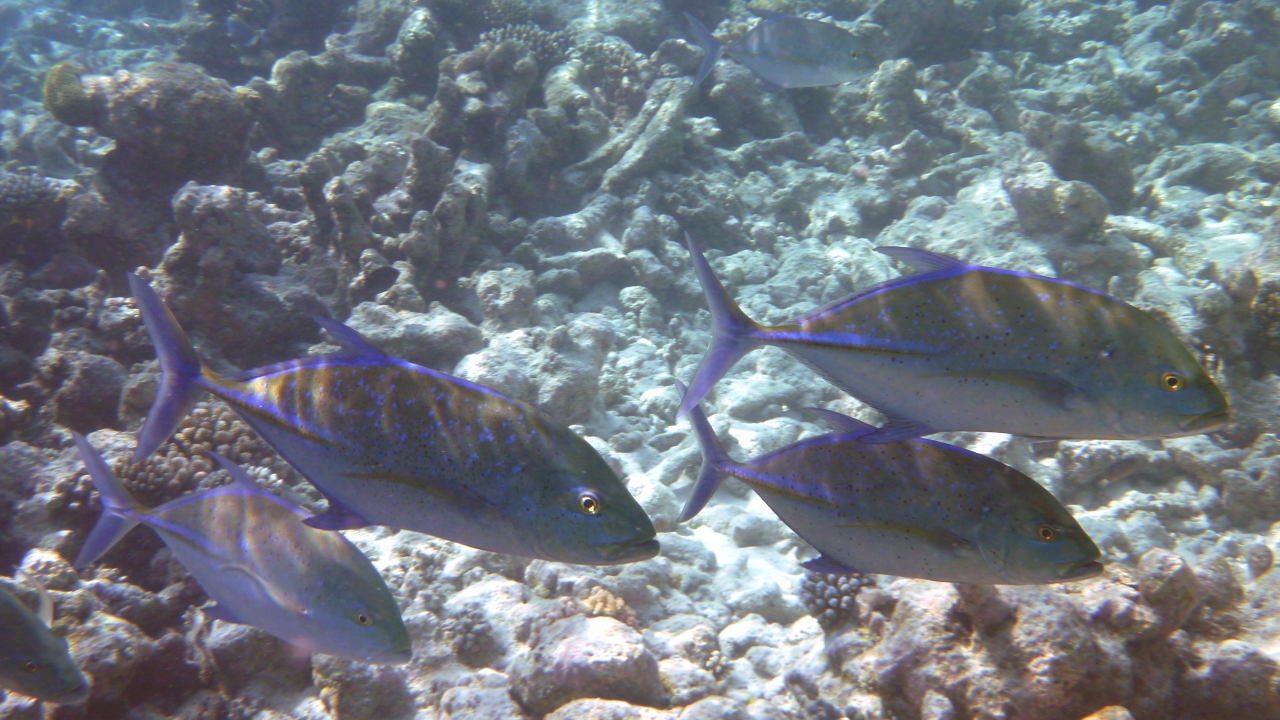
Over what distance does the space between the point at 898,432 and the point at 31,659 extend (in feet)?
11.1

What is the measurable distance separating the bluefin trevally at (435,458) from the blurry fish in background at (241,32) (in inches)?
512

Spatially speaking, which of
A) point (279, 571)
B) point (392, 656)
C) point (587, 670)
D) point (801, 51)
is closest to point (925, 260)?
point (392, 656)

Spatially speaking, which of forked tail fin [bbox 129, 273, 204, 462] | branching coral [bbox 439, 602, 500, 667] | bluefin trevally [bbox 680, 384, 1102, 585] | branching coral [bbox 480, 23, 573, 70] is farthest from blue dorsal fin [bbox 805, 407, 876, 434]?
branching coral [bbox 480, 23, 573, 70]

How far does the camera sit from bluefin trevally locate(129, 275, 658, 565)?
1572 mm

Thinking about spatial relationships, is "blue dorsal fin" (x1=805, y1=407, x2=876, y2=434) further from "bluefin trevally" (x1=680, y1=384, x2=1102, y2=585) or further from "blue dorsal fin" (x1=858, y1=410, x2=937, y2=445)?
"blue dorsal fin" (x1=858, y1=410, x2=937, y2=445)

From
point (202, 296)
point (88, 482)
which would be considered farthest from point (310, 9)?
point (88, 482)

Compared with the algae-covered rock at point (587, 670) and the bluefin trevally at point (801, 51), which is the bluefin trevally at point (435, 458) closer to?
the algae-covered rock at point (587, 670)

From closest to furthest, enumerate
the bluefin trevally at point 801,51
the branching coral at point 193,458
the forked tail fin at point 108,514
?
the forked tail fin at point 108,514, the branching coral at point 193,458, the bluefin trevally at point 801,51

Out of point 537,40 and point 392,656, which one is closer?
point 392,656

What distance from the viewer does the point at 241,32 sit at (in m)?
11.4

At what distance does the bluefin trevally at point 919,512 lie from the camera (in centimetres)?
162

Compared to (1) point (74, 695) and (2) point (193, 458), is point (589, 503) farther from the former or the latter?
(2) point (193, 458)

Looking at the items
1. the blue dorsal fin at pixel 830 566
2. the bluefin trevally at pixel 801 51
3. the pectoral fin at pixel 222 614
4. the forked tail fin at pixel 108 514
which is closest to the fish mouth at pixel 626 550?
the blue dorsal fin at pixel 830 566

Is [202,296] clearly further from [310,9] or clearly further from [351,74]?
[310,9]
